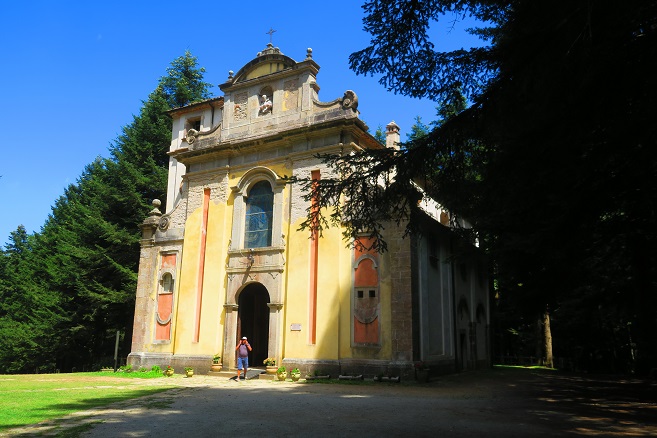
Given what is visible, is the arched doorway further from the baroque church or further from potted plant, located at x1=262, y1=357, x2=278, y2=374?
potted plant, located at x1=262, y1=357, x2=278, y2=374

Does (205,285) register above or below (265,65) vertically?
below

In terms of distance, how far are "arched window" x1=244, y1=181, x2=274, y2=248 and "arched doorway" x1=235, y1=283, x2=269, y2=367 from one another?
6.25 feet

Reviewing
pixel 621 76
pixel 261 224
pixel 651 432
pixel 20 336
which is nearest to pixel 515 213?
pixel 621 76

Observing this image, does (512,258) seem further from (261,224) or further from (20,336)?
(20,336)

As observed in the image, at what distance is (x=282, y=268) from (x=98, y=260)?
649 inches

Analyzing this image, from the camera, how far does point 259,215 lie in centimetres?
2125

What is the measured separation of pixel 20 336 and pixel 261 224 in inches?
804

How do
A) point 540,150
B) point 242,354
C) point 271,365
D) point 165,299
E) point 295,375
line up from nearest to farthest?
1. point 540,150
2. point 295,375
3. point 242,354
4. point 271,365
5. point 165,299

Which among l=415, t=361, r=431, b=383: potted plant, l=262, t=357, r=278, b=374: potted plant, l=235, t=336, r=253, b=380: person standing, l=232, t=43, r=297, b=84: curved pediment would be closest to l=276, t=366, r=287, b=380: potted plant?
l=262, t=357, r=278, b=374: potted plant

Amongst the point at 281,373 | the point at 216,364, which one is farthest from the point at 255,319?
the point at 281,373

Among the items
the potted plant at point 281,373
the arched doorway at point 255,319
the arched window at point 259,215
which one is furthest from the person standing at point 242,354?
the arched window at point 259,215

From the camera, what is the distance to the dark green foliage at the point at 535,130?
24.6 ft

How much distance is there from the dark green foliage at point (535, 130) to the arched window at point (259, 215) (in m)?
9.95

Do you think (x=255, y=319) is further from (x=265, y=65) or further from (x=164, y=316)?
(x=265, y=65)
